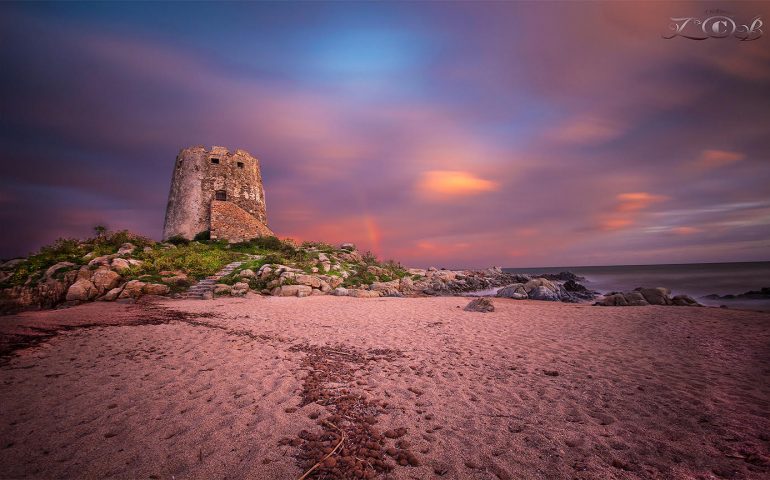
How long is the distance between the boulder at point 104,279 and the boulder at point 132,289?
1.11 meters

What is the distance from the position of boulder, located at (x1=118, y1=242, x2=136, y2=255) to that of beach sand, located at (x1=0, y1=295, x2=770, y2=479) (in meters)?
13.0

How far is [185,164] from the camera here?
31.0 metres

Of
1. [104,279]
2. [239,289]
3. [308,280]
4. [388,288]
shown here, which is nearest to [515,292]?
[388,288]

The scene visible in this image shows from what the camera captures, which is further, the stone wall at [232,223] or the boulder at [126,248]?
the stone wall at [232,223]

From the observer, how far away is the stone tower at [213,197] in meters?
30.1

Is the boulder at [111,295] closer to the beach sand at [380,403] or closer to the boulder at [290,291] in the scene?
the beach sand at [380,403]

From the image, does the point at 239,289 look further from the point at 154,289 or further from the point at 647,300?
the point at 647,300

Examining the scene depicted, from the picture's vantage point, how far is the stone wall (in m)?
29.7

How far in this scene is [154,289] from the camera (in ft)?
53.2

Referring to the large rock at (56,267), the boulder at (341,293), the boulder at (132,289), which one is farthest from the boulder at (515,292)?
the large rock at (56,267)

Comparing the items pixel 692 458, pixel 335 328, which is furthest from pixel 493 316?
pixel 692 458

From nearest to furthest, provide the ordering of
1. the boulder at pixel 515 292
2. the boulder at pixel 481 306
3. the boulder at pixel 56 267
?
the boulder at pixel 481 306 < the boulder at pixel 56 267 < the boulder at pixel 515 292

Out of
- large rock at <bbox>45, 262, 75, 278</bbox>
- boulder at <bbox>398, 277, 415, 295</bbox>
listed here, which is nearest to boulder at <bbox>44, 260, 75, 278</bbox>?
large rock at <bbox>45, 262, 75, 278</bbox>

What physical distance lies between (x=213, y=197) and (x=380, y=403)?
33.4 m
